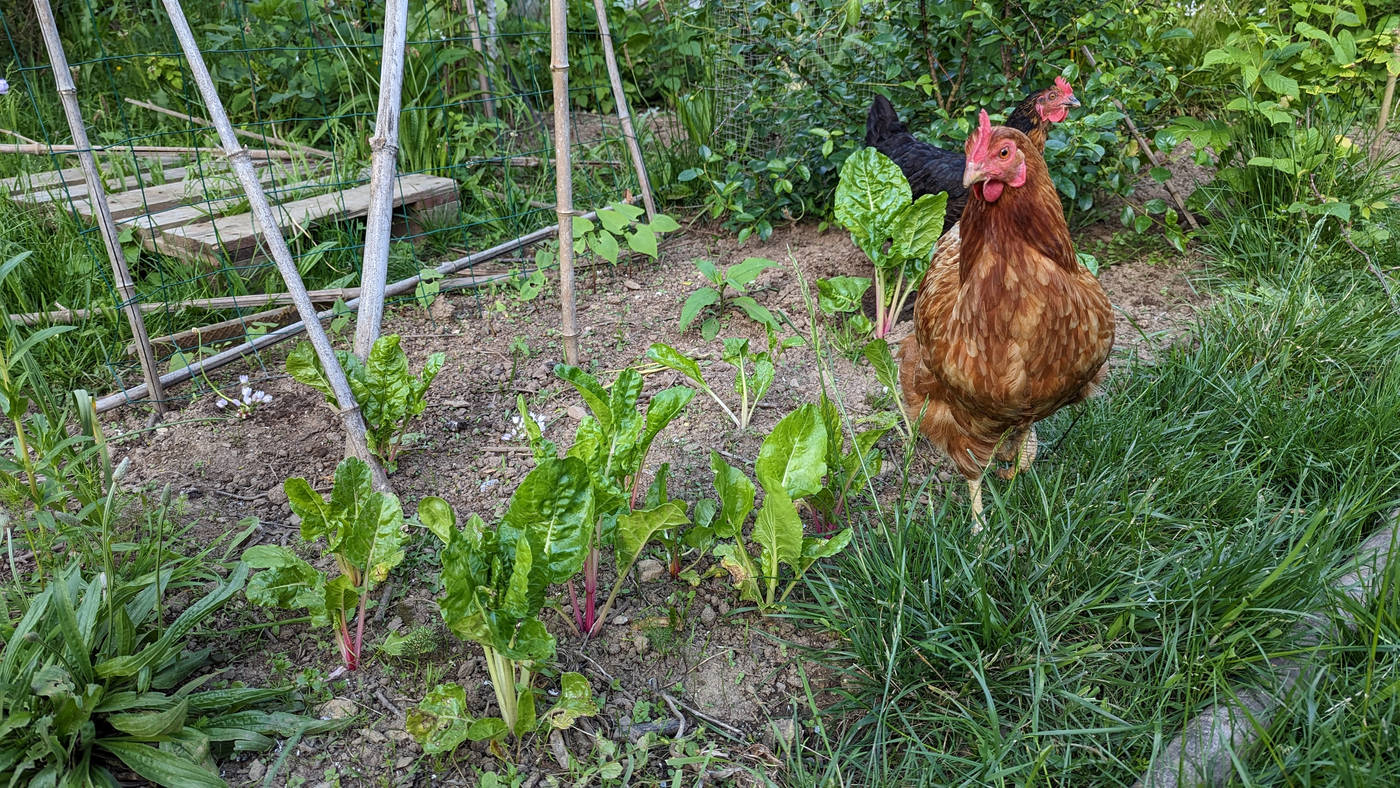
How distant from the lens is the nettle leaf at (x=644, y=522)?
7.13 ft

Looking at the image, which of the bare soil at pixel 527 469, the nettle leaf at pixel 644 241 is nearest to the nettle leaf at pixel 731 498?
the bare soil at pixel 527 469

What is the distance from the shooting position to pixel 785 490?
223 centimetres

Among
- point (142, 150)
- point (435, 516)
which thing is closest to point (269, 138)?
point (142, 150)

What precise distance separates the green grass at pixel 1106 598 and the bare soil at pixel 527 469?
208mm

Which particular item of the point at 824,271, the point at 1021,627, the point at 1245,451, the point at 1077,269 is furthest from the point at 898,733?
the point at 824,271

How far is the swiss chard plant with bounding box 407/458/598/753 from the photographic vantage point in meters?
1.88

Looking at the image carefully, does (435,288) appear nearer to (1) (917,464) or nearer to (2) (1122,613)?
(1) (917,464)

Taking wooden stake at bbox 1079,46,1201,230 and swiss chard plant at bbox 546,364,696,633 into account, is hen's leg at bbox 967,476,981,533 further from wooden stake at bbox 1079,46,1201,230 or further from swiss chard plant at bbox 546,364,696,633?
wooden stake at bbox 1079,46,1201,230

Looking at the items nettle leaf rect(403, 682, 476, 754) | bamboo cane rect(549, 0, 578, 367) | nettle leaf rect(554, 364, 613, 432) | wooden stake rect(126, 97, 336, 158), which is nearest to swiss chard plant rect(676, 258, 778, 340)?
bamboo cane rect(549, 0, 578, 367)

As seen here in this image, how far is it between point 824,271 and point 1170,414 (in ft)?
6.05

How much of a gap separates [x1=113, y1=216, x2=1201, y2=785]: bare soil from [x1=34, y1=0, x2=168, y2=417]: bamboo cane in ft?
0.61

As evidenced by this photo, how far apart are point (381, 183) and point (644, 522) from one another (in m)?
1.44

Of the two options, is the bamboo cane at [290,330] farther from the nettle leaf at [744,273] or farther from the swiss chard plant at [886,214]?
the swiss chard plant at [886,214]

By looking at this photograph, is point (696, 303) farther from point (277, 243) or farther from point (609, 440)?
point (277, 243)
